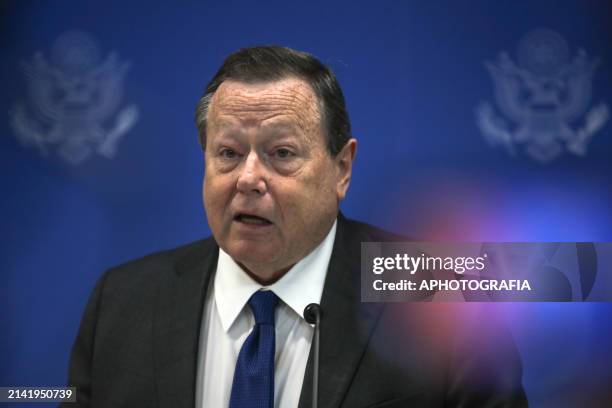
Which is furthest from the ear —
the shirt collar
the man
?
the shirt collar

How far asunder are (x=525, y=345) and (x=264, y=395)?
70 centimetres

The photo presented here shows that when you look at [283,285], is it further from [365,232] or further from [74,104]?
[74,104]

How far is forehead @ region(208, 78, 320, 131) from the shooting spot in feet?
6.36

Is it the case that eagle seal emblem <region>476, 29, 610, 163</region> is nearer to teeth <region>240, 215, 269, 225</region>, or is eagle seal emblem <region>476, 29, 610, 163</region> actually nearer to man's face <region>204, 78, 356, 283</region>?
man's face <region>204, 78, 356, 283</region>

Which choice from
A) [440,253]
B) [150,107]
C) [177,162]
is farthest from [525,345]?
[150,107]

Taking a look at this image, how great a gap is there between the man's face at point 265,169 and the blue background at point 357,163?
8.8 inches

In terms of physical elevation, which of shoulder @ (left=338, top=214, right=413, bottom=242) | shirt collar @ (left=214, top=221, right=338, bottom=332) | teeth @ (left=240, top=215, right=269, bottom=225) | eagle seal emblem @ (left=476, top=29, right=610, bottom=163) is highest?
eagle seal emblem @ (left=476, top=29, right=610, bottom=163)

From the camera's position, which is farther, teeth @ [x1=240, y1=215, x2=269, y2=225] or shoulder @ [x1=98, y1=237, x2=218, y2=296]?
shoulder @ [x1=98, y1=237, x2=218, y2=296]

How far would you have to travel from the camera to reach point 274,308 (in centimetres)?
202

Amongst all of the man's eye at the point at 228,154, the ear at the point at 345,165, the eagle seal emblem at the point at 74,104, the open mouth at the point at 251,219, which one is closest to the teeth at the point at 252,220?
the open mouth at the point at 251,219

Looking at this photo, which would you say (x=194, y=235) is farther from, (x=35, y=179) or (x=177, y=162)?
(x=35, y=179)

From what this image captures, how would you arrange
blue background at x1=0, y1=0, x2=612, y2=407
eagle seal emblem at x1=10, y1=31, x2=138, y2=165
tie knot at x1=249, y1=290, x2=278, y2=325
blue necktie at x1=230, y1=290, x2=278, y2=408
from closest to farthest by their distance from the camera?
1. blue necktie at x1=230, y1=290, x2=278, y2=408
2. tie knot at x1=249, y1=290, x2=278, y2=325
3. blue background at x1=0, y1=0, x2=612, y2=407
4. eagle seal emblem at x1=10, y1=31, x2=138, y2=165

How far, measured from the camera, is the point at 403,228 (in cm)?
213

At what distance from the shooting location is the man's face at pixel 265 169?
1.93 meters
